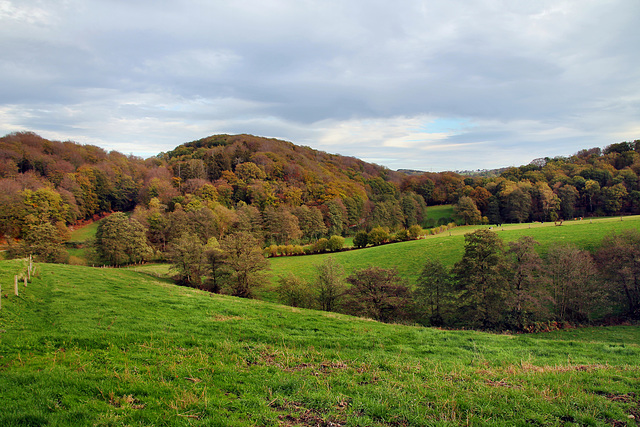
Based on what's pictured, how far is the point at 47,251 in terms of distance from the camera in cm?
4362

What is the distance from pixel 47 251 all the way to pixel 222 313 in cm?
4571

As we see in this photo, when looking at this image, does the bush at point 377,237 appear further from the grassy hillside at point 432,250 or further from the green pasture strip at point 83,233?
the green pasture strip at point 83,233

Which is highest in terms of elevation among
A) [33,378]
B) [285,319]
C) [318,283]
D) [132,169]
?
[132,169]

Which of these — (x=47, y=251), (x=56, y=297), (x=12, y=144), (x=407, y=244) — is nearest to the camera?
(x=56, y=297)

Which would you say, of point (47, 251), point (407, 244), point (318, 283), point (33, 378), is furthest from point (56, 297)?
point (407, 244)

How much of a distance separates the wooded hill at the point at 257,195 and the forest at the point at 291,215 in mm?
390

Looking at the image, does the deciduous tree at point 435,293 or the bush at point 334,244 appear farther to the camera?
the bush at point 334,244

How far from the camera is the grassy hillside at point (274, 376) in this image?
16.8ft

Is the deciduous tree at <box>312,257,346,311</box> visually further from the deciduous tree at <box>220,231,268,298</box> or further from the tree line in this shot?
the deciduous tree at <box>220,231,268,298</box>

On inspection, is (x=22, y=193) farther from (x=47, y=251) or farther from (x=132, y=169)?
(x=132, y=169)

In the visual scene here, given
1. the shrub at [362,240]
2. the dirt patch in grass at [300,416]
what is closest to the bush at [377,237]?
the shrub at [362,240]

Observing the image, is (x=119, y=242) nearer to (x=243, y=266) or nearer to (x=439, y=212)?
(x=243, y=266)

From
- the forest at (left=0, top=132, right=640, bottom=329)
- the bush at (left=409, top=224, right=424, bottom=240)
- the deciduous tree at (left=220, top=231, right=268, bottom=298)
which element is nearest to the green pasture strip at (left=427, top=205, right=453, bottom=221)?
the forest at (left=0, top=132, right=640, bottom=329)

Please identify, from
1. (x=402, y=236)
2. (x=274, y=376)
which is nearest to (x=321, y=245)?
(x=402, y=236)
